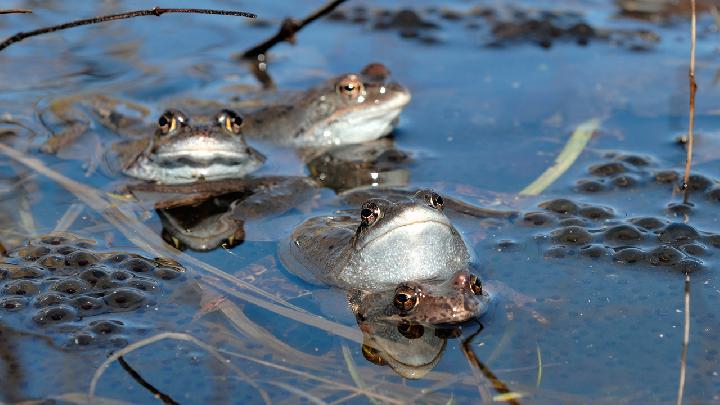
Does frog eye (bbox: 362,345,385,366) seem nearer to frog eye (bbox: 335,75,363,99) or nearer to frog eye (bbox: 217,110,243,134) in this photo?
frog eye (bbox: 217,110,243,134)

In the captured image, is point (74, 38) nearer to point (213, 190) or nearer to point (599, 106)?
point (213, 190)

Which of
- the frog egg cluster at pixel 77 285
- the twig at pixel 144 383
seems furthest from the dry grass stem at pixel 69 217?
the twig at pixel 144 383

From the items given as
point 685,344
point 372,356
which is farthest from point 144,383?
point 685,344

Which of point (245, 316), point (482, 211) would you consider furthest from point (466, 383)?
point (482, 211)

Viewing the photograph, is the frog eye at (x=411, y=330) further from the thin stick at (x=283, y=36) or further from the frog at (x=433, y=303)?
the thin stick at (x=283, y=36)

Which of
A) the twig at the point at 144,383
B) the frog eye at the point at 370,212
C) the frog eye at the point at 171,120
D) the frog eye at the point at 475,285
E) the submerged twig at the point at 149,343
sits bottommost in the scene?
the submerged twig at the point at 149,343

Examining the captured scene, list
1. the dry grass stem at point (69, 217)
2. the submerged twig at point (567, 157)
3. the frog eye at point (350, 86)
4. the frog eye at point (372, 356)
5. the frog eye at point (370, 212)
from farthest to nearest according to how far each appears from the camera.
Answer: the frog eye at point (350, 86) < the submerged twig at point (567, 157) < the dry grass stem at point (69, 217) < the frog eye at point (370, 212) < the frog eye at point (372, 356)

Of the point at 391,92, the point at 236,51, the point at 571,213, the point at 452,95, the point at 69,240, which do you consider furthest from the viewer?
the point at 236,51
